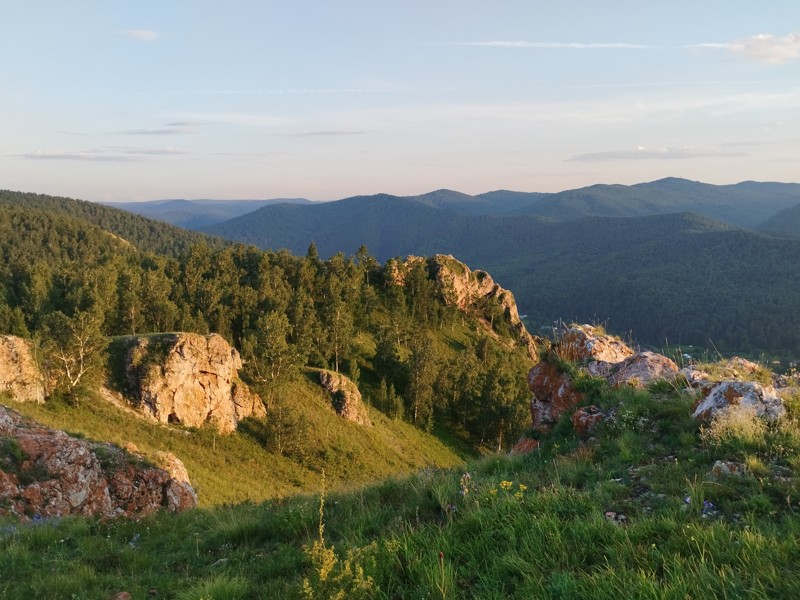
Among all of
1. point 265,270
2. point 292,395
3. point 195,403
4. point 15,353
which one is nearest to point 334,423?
point 292,395

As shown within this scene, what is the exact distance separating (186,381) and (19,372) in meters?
11.9

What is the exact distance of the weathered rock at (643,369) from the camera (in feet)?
38.9

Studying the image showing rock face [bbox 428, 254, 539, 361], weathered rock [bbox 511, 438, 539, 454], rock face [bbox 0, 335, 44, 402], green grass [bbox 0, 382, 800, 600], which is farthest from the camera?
rock face [bbox 428, 254, 539, 361]

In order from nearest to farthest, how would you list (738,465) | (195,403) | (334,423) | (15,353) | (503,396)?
(738,465) < (15,353) < (195,403) < (334,423) < (503,396)

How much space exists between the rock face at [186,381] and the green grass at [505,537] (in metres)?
30.9

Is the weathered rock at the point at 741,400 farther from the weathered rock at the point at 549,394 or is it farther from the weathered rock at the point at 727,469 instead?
the weathered rock at the point at 549,394

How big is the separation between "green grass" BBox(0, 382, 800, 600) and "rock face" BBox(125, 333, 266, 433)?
30886 millimetres

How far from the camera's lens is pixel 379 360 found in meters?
73.1

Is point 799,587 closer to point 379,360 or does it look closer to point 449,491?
point 449,491

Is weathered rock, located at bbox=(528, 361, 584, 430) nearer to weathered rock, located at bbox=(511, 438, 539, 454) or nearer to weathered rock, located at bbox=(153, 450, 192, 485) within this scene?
weathered rock, located at bbox=(511, 438, 539, 454)

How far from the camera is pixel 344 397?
175 feet

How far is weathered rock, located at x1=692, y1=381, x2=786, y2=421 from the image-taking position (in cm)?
771

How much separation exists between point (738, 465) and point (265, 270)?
84.7 m

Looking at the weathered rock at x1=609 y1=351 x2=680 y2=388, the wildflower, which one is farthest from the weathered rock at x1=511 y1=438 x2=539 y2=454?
the wildflower
